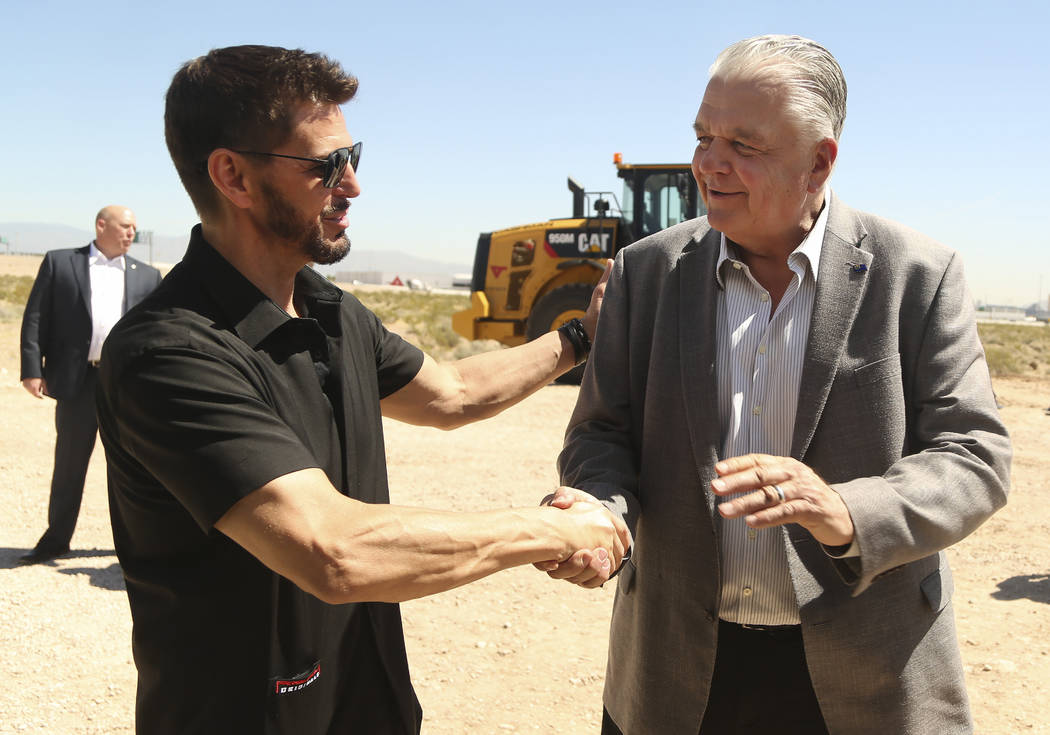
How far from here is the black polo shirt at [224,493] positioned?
1.89m

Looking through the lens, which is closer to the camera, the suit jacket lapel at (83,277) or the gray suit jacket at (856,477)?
the gray suit jacket at (856,477)

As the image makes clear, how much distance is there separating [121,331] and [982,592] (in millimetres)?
5522

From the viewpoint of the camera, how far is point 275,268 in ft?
7.70

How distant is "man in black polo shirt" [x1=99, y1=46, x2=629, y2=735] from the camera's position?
6.22 feet

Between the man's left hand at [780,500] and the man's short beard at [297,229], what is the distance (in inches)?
44.7

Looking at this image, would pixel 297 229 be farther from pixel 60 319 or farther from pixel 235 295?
pixel 60 319

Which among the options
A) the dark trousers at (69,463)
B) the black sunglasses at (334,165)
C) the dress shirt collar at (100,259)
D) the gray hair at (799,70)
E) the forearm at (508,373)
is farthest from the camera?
the dress shirt collar at (100,259)

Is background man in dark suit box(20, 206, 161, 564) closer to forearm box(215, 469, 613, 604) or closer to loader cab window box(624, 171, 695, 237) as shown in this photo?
forearm box(215, 469, 613, 604)

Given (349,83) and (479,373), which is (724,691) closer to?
(479,373)

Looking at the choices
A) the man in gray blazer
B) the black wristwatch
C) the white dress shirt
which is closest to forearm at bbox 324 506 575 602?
the man in gray blazer

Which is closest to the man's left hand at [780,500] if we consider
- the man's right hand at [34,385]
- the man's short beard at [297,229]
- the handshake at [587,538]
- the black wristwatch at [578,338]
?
the handshake at [587,538]

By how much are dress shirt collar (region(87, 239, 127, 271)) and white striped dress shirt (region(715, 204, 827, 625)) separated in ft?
18.9

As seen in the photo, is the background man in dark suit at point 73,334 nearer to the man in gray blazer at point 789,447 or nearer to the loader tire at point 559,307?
the man in gray blazer at point 789,447

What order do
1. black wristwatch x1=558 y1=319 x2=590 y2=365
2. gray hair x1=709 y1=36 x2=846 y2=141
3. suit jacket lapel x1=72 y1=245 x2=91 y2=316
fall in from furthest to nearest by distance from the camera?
suit jacket lapel x1=72 y1=245 x2=91 y2=316, black wristwatch x1=558 y1=319 x2=590 y2=365, gray hair x1=709 y1=36 x2=846 y2=141
